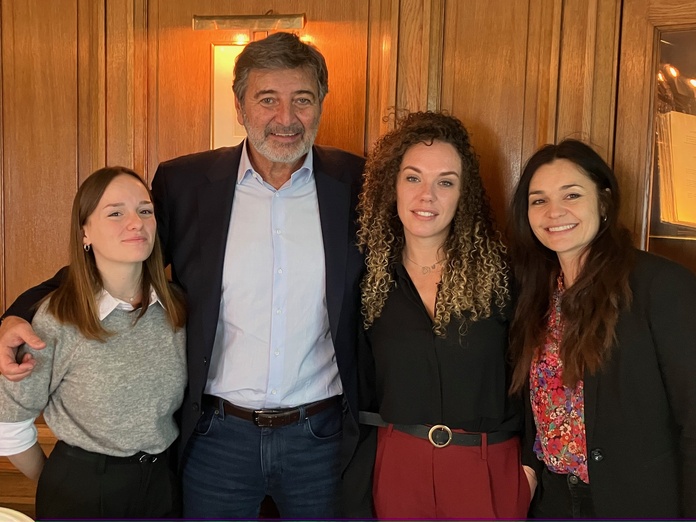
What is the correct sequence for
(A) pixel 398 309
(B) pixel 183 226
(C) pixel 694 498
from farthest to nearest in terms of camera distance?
(B) pixel 183 226 < (A) pixel 398 309 < (C) pixel 694 498

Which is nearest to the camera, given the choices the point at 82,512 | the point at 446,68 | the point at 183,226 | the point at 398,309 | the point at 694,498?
the point at 694,498

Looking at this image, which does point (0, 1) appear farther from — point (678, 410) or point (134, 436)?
point (678, 410)

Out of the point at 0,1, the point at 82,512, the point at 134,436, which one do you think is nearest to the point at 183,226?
the point at 134,436

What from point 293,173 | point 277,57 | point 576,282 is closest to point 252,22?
point 277,57

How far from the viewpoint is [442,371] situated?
5.50 feet

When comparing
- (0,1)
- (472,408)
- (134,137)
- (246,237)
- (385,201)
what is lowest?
(472,408)

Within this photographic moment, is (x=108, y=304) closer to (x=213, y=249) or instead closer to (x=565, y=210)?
(x=213, y=249)

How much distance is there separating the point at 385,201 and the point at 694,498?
1045 millimetres

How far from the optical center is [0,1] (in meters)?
2.27

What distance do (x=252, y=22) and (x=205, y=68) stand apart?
0.74 feet

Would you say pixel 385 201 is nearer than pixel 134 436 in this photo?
No

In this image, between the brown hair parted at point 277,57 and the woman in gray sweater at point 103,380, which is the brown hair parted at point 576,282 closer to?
the brown hair parted at point 277,57

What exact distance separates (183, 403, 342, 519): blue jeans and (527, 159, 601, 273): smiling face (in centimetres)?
80

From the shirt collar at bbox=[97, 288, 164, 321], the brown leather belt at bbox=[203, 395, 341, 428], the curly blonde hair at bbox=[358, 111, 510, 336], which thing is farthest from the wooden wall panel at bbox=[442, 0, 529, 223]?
the shirt collar at bbox=[97, 288, 164, 321]
